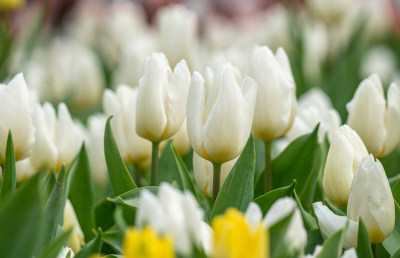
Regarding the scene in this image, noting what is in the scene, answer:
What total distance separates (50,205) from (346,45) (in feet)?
5.86

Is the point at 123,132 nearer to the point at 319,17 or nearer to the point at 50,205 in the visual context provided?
the point at 50,205

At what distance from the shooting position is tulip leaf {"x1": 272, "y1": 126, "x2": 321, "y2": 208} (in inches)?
47.3

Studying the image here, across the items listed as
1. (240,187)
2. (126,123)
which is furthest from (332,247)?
(126,123)

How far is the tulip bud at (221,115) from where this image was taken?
0.99 metres

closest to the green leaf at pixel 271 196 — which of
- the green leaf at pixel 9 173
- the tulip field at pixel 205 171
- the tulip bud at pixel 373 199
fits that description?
the tulip field at pixel 205 171

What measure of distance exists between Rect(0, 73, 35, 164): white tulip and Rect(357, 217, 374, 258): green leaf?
50 centimetres

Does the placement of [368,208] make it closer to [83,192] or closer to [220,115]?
[220,115]

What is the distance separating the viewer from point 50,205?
3.07 feet

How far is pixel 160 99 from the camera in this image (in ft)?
3.56

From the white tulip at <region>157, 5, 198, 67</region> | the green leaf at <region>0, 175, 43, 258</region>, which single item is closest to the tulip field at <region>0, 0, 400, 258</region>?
the green leaf at <region>0, 175, 43, 258</region>

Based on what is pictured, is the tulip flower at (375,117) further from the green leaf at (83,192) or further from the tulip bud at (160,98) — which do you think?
the green leaf at (83,192)

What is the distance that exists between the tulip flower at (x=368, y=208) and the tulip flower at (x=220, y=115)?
165 millimetres

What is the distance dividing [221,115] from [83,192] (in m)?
0.37

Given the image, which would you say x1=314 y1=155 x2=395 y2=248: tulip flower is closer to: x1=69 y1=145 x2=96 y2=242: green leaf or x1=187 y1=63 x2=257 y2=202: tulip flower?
x1=187 y1=63 x2=257 y2=202: tulip flower
